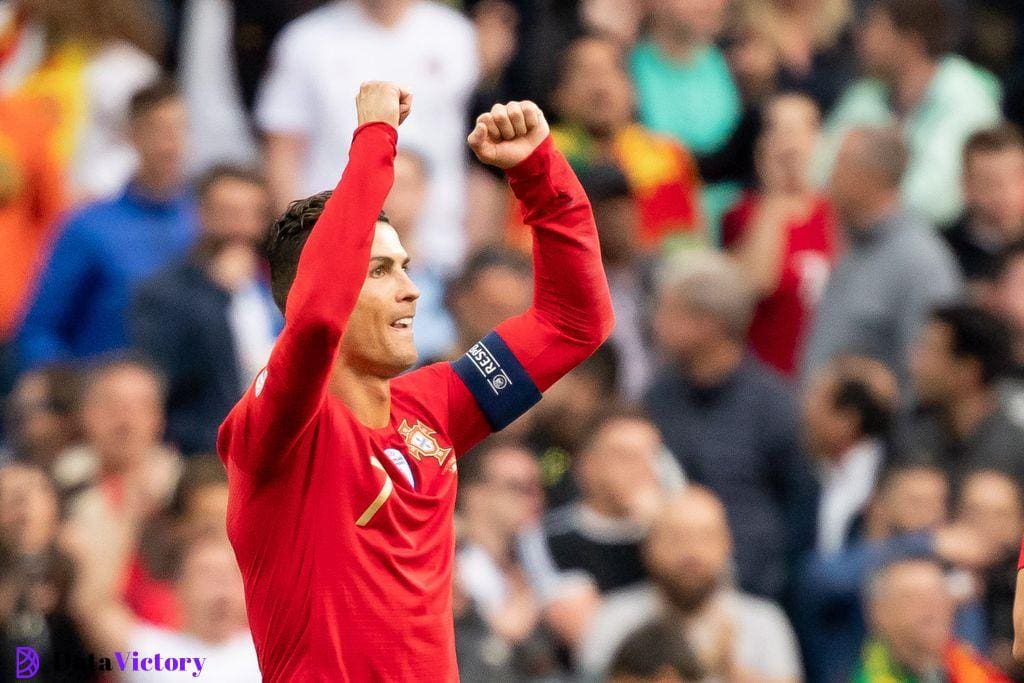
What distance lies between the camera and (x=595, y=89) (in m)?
8.40

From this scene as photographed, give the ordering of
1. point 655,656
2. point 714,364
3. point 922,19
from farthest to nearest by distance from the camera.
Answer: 1. point 922,19
2. point 714,364
3. point 655,656

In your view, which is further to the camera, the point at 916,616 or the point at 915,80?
the point at 915,80

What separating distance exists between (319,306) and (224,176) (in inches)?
144

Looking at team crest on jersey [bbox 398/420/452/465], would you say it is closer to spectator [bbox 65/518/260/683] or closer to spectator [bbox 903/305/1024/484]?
spectator [bbox 65/518/260/683]

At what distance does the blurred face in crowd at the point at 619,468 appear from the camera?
666cm

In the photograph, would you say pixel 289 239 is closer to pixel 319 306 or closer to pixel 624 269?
pixel 319 306

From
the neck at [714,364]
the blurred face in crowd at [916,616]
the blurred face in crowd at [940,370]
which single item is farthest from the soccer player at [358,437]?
the blurred face in crowd at [940,370]

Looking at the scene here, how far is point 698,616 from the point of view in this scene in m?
6.42

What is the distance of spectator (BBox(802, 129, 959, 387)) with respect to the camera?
7.79m

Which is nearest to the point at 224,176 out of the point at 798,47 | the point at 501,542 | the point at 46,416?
the point at 46,416

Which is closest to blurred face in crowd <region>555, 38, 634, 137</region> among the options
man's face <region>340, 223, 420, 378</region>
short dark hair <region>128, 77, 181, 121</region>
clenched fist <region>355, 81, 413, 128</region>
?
short dark hair <region>128, 77, 181, 121</region>

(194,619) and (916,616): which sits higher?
(194,619)

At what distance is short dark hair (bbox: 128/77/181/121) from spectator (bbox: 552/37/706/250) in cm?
174

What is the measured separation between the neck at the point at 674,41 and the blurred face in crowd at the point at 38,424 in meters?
3.50
